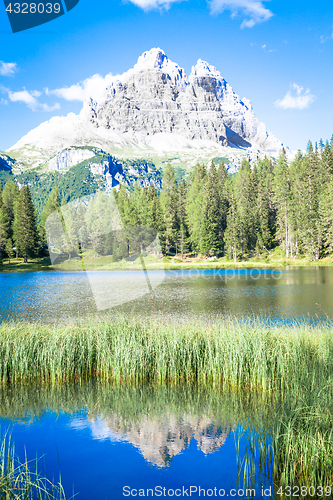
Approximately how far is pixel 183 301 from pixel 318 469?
17.9m

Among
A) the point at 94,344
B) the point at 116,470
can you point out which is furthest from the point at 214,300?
the point at 116,470

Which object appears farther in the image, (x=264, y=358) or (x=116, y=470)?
(x=264, y=358)

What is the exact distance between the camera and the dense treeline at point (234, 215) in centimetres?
5375

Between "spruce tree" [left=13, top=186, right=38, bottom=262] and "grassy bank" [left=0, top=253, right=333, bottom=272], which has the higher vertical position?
"spruce tree" [left=13, top=186, right=38, bottom=262]

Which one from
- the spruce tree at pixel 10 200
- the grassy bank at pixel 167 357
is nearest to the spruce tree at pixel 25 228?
the spruce tree at pixel 10 200

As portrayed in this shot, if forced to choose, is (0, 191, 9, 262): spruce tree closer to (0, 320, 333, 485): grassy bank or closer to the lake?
(0, 320, 333, 485): grassy bank

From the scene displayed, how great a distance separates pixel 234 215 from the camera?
187 feet

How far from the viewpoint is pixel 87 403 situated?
24.1ft

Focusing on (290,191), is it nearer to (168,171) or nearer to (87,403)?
(168,171)

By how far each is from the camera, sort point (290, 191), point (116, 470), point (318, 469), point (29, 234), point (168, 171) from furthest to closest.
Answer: point (168, 171)
point (290, 191)
point (29, 234)
point (116, 470)
point (318, 469)

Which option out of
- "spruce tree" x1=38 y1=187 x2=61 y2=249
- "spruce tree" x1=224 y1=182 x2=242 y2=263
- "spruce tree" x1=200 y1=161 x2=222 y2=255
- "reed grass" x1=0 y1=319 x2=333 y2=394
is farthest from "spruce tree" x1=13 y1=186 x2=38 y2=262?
"reed grass" x1=0 y1=319 x2=333 y2=394

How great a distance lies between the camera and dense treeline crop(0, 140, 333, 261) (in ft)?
176

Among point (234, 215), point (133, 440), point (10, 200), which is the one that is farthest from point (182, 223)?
point (133, 440)

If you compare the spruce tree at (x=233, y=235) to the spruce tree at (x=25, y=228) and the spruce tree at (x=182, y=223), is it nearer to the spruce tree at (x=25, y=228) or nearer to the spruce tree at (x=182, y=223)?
the spruce tree at (x=182, y=223)
